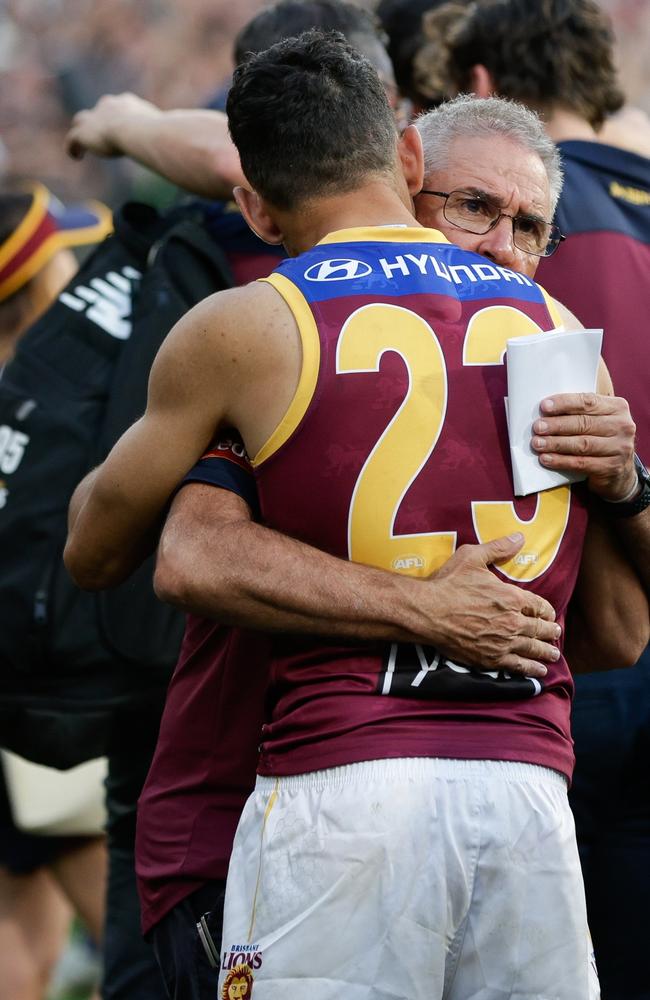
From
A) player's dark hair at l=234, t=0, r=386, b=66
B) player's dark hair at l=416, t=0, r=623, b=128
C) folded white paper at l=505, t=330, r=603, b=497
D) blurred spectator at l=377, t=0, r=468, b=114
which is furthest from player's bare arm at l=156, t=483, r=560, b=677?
blurred spectator at l=377, t=0, r=468, b=114

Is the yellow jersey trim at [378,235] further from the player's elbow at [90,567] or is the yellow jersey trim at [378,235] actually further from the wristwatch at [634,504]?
the player's elbow at [90,567]

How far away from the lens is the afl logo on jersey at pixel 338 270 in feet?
7.36

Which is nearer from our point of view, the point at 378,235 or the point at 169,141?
the point at 378,235

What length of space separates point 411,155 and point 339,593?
33.8 inches

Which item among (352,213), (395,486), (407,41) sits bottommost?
(395,486)

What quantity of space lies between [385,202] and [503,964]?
4.09 feet

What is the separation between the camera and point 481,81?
3.83 m

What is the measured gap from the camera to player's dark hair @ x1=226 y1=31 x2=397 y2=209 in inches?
92.9

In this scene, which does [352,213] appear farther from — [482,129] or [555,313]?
[482,129]

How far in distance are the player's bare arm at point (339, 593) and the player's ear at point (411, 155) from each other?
719 mm

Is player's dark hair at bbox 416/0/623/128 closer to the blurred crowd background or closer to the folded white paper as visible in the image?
the folded white paper

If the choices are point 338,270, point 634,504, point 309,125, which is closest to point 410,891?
point 634,504

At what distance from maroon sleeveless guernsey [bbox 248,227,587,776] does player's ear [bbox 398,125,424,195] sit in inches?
11.2

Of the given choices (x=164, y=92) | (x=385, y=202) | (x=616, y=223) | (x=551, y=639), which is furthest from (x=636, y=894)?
(x=164, y=92)
